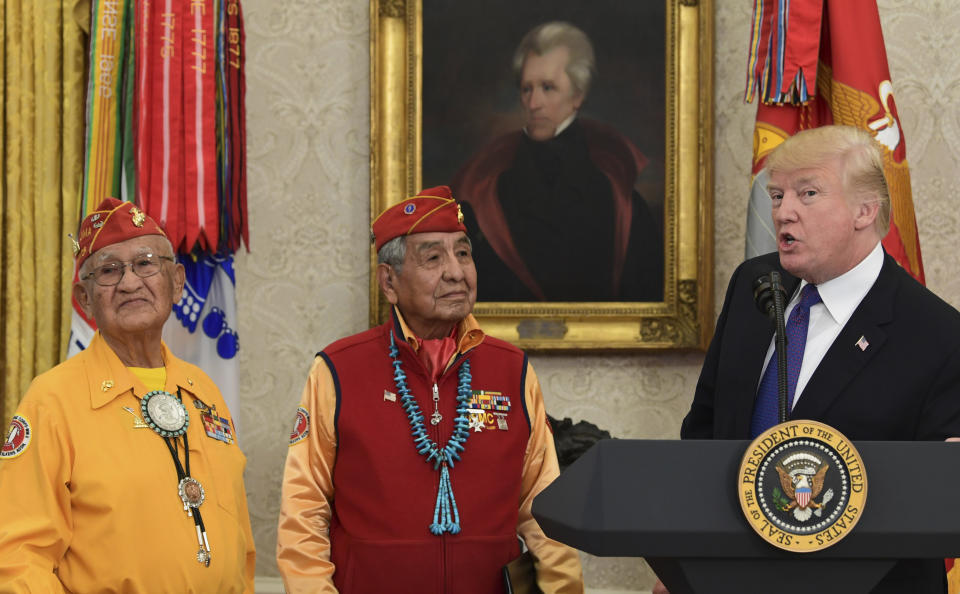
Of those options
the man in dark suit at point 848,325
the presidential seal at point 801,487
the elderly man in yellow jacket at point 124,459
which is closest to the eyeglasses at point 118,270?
the elderly man in yellow jacket at point 124,459

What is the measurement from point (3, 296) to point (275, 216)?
1.18 m

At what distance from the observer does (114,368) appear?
2.36 metres

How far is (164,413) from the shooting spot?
238cm

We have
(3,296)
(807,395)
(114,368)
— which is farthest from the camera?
(3,296)

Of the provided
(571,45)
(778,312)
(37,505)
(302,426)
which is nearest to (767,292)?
(778,312)

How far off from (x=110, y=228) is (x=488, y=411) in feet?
3.59

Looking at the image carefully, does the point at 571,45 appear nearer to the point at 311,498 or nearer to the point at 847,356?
the point at 311,498

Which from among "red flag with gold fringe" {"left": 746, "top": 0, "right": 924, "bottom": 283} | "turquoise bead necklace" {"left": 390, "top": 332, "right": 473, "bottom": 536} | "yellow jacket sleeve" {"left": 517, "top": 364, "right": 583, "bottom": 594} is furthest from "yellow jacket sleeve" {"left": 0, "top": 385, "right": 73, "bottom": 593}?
"red flag with gold fringe" {"left": 746, "top": 0, "right": 924, "bottom": 283}

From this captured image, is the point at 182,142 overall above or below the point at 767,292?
above

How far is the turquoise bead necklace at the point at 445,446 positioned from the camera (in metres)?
2.52

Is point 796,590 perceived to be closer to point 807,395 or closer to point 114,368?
point 807,395

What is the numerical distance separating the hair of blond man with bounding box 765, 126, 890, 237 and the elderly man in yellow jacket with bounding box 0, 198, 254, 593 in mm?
1534

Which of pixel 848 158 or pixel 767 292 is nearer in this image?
pixel 767 292

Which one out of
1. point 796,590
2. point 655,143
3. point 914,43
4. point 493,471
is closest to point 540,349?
point 655,143
